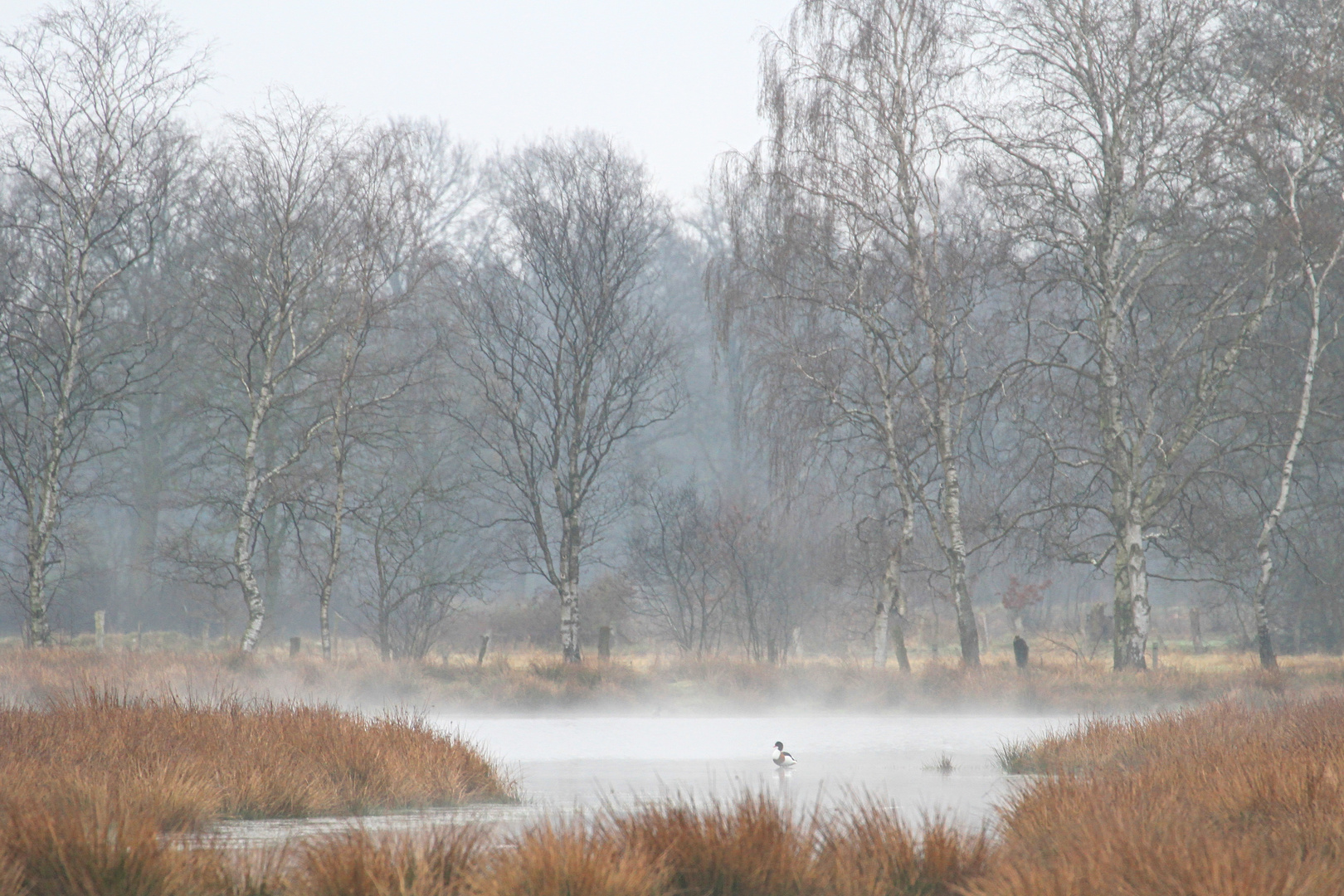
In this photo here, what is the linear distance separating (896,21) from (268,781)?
53.8ft

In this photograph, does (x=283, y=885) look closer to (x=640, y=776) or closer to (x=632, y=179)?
(x=640, y=776)

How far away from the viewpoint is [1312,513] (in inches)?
835

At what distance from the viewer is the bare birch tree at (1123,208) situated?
55.8 feet

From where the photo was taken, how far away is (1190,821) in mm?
4730

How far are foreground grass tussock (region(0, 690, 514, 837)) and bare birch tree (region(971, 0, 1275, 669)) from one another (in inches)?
484

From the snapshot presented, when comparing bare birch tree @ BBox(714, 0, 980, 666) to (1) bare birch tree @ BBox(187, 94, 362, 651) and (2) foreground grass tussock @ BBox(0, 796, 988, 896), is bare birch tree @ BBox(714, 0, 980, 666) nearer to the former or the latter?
(1) bare birch tree @ BBox(187, 94, 362, 651)

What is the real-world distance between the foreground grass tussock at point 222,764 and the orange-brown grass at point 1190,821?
3707mm

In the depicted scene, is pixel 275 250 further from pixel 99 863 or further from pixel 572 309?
pixel 99 863

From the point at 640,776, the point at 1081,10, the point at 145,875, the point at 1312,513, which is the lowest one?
the point at 640,776

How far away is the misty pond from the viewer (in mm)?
6625

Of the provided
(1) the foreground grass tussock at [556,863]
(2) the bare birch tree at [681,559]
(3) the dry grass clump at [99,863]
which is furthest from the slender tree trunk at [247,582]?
(3) the dry grass clump at [99,863]

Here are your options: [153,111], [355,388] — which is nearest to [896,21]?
[153,111]

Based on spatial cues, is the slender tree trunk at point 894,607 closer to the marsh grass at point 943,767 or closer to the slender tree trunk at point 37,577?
the marsh grass at point 943,767

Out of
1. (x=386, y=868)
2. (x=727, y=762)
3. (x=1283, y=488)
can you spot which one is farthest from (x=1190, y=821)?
(x=1283, y=488)
